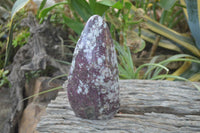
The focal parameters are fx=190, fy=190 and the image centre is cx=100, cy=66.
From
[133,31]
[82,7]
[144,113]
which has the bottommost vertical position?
[144,113]

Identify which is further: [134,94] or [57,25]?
[57,25]

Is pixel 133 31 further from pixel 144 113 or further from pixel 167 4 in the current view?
pixel 144 113

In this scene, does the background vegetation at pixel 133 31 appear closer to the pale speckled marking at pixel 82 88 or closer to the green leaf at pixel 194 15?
the green leaf at pixel 194 15

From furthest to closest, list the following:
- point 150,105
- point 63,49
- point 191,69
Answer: point 63,49
point 191,69
point 150,105

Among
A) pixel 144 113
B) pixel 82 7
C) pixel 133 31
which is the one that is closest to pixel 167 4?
pixel 133 31

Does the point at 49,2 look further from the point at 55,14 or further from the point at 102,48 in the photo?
the point at 102,48

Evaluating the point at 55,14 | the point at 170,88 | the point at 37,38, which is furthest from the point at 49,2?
the point at 170,88

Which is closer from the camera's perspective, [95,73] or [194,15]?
[95,73]
